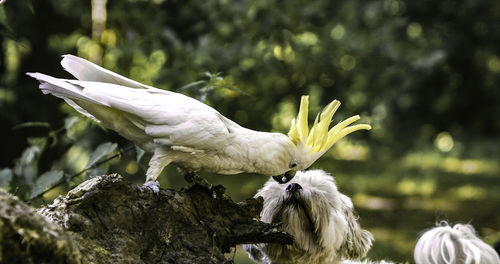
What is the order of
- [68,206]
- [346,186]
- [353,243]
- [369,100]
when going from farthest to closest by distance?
[346,186]
[369,100]
[353,243]
[68,206]

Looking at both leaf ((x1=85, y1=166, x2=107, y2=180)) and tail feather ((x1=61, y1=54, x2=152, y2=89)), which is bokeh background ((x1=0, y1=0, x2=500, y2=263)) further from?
tail feather ((x1=61, y1=54, x2=152, y2=89))

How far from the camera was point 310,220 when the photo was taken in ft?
Answer: 7.13

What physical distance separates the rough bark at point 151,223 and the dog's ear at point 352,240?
50 cm

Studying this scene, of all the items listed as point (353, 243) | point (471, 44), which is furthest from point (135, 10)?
point (471, 44)

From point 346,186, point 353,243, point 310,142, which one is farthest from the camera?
point 346,186

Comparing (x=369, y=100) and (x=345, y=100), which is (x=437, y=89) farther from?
(x=345, y=100)

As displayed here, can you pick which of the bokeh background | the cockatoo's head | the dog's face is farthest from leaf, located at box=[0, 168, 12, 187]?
the cockatoo's head

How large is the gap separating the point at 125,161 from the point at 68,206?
244 cm

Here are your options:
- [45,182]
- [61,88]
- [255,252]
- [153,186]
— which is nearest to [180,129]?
[153,186]

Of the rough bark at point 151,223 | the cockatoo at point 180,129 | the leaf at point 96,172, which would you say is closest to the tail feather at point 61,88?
the cockatoo at point 180,129

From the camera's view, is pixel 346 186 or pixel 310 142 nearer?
pixel 310 142

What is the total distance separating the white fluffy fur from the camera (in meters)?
2.67

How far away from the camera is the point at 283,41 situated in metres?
3.95

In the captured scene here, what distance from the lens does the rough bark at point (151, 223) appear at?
1.59 metres
